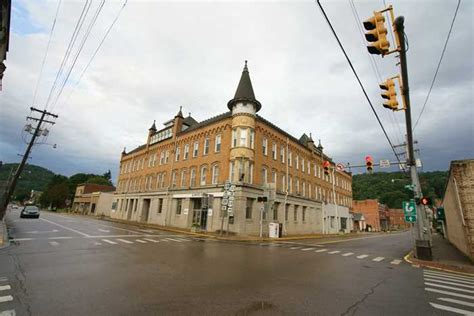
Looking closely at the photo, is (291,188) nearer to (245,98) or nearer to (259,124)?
(259,124)

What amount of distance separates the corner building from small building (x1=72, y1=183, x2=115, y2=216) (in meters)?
10.8

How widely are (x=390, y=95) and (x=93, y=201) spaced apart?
2714 inches

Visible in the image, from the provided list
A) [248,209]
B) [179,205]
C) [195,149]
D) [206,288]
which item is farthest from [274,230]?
[206,288]

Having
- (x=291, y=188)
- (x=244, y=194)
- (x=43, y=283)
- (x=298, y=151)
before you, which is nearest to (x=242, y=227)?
(x=244, y=194)

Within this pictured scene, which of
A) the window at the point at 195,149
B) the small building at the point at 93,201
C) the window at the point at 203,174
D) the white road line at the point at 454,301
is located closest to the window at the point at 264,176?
the window at the point at 203,174

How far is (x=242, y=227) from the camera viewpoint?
960 inches

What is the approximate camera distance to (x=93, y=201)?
61344 mm

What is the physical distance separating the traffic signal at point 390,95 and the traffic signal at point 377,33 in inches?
79.0

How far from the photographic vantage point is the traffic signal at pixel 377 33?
6020 millimetres

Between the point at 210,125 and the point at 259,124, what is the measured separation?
20.5 feet

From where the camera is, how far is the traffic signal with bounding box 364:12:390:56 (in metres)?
6.02

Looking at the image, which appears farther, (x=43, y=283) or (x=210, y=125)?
(x=210, y=125)

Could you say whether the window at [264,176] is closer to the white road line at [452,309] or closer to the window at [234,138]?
the window at [234,138]

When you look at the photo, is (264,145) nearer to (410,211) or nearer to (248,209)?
(248,209)
